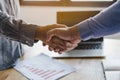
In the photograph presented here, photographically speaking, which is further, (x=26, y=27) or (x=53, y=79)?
(x=26, y=27)

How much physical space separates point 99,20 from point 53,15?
2119 mm

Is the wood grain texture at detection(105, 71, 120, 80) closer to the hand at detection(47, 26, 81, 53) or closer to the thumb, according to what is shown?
the hand at detection(47, 26, 81, 53)

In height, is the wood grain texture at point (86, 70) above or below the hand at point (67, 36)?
below

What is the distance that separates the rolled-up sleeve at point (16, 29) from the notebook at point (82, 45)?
0.78ft

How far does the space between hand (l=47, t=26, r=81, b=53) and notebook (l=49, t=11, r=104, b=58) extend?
0.20ft

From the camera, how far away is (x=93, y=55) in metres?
1.47

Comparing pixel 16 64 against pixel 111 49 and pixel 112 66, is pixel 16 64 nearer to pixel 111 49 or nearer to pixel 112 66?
pixel 112 66

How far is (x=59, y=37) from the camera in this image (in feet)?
4.83

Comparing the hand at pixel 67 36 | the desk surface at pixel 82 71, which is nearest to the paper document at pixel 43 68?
the desk surface at pixel 82 71

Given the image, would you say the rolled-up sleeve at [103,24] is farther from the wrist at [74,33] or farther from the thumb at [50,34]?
the thumb at [50,34]

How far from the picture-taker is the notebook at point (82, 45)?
1.49m

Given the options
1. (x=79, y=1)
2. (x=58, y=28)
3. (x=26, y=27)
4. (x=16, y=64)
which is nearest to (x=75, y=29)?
(x=58, y=28)

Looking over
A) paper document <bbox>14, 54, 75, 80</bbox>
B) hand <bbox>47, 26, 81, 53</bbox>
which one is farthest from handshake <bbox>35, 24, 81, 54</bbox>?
paper document <bbox>14, 54, 75, 80</bbox>

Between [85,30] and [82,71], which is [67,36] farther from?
[82,71]
